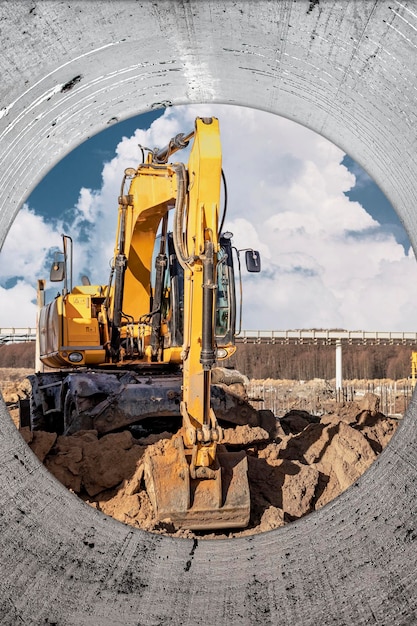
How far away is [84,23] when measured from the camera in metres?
2.62

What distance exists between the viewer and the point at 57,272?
7965 mm

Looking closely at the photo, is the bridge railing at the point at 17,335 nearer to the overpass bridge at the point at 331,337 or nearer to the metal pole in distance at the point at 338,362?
the overpass bridge at the point at 331,337

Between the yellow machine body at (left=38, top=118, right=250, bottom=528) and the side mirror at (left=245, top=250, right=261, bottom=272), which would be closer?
the yellow machine body at (left=38, top=118, right=250, bottom=528)

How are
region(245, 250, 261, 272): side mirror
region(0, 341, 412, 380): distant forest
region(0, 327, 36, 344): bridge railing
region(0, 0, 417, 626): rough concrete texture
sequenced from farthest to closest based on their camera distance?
region(0, 341, 412, 380): distant forest, region(0, 327, 36, 344): bridge railing, region(245, 250, 261, 272): side mirror, region(0, 0, 417, 626): rough concrete texture

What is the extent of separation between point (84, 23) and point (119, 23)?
0.18m

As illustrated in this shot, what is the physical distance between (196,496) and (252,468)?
4.58 ft

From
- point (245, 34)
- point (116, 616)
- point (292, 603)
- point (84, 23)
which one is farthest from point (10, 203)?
point (292, 603)

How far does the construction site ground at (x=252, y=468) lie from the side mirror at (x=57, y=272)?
6.44ft

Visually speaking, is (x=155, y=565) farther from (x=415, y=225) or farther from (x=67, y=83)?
(x=67, y=83)

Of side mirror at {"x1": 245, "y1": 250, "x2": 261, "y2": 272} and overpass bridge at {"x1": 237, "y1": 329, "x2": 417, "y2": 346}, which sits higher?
side mirror at {"x1": 245, "y1": 250, "x2": 261, "y2": 272}

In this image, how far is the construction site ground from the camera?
19.3 feet

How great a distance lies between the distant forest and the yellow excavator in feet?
82.6

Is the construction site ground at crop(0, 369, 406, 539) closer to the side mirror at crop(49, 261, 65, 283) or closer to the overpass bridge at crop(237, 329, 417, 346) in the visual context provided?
the side mirror at crop(49, 261, 65, 283)

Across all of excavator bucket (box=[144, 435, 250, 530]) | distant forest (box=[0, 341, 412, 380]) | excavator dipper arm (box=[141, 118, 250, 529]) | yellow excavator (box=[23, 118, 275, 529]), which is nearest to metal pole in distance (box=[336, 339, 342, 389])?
distant forest (box=[0, 341, 412, 380])
